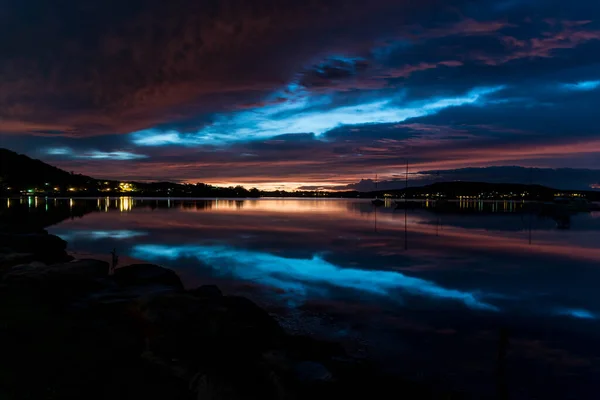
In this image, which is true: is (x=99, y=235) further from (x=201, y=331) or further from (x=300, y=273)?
(x=201, y=331)

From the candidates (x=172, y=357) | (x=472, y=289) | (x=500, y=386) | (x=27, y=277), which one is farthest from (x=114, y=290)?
(x=472, y=289)

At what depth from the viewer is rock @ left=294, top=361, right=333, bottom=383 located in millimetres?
8062

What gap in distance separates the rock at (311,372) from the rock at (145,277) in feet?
25.5

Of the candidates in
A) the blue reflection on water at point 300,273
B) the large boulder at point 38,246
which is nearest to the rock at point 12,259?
the large boulder at point 38,246

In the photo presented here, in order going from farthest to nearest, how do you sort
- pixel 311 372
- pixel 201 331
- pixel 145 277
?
pixel 145 277 < pixel 201 331 < pixel 311 372

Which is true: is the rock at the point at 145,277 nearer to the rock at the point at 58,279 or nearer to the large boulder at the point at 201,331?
the rock at the point at 58,279

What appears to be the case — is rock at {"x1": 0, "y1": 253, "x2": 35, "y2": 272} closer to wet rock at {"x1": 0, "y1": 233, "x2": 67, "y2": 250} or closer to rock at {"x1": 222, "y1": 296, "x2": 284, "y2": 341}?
wet rock at {"x1": 0, "y1": 233, "x2": 67, "y2": 250}

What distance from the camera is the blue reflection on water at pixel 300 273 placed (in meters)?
17.6

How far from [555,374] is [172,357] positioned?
9374mm

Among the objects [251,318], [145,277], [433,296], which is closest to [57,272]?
[145,277]

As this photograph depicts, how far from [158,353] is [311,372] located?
3.64m

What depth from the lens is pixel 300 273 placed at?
21.6 m

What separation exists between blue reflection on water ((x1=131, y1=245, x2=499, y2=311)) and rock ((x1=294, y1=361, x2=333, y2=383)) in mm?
8694

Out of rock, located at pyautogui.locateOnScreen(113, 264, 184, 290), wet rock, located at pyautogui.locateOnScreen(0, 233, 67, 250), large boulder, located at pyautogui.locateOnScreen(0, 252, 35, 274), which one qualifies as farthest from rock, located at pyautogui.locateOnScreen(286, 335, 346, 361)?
wet rock, located at pyautogui.locateOnScreen(0, 233, 67, 250)
